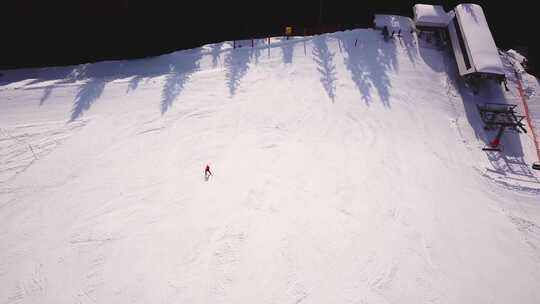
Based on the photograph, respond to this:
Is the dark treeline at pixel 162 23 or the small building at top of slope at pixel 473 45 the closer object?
the small building at top of slope at pixel 473 45

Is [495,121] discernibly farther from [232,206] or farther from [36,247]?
[36,247]

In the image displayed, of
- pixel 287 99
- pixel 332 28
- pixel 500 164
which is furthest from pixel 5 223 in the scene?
pixel 500 164

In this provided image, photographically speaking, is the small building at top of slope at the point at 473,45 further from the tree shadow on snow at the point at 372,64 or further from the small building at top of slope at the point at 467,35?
the tree shadow on snow at the point at 372,64

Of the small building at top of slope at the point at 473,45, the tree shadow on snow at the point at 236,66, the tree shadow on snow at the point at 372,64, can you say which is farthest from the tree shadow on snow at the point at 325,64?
the small building at top of slope at the point at 473,45

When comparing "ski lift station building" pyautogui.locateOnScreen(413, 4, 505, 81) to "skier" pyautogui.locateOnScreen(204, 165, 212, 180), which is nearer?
"skier" pyautogui.locateOnScreen(204, 165, 212, 180)

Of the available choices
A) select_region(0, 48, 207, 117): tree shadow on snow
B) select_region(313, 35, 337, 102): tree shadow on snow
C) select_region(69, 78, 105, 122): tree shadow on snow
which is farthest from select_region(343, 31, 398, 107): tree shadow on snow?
select_region(69, 78, 105, 122): tree shadow on snow

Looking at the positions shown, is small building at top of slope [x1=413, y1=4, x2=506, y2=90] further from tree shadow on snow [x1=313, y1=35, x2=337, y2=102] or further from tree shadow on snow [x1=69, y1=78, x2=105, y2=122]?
tree shadow on snow [x1=69, y1=78, x2=105, y2=122]
